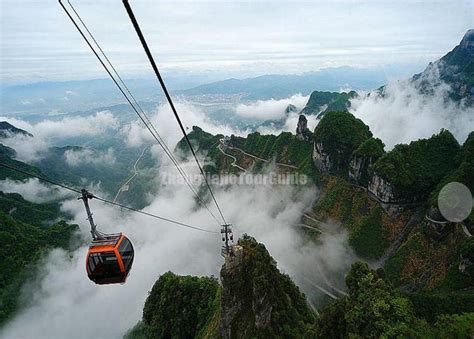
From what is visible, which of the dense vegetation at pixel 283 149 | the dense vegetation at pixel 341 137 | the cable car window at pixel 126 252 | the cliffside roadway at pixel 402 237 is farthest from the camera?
the dense vegetation at pixel 283 149

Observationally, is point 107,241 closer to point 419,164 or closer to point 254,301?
point 254,301

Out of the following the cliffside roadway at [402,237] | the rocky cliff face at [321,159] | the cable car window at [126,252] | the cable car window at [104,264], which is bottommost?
the cable car window at [104,264]

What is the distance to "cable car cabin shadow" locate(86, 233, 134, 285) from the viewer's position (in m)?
18.0

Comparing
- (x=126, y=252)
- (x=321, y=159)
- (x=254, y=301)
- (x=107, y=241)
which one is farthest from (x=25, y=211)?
(x=107, y=241)

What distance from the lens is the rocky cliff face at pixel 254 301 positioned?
4181cm

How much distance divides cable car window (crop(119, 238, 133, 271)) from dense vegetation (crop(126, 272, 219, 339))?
4007cm

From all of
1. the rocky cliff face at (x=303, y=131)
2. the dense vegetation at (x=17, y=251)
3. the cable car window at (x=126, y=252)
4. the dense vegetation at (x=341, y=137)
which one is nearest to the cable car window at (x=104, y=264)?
the cable car window at (x=126, y=252)

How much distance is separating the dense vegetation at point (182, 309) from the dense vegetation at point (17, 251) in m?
46.7

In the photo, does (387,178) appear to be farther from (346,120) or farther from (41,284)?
(41,284)

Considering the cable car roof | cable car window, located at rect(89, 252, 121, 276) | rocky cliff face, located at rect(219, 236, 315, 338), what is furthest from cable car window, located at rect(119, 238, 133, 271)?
rocky cliff face, located at rect(219, 236, 315, 338)

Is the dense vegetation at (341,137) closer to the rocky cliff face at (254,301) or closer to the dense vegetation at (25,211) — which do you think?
the rocky cliff face at (254,301)

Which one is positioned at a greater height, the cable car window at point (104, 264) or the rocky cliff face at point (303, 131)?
the rocky cliff face at point (303, 131)

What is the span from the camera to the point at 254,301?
139ft

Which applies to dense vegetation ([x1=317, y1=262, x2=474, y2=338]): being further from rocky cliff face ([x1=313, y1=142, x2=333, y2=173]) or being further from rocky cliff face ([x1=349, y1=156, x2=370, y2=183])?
rocky cliff face ([x1=313, y1=142, x2=333, y2=173])
